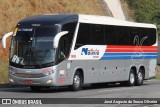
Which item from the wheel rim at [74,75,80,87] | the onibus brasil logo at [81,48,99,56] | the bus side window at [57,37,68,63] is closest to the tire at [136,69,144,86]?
the onibus brasil logo at [81,48,99,56]

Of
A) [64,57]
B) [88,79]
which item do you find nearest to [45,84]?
[64,57]

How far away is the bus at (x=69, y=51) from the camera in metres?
24.4

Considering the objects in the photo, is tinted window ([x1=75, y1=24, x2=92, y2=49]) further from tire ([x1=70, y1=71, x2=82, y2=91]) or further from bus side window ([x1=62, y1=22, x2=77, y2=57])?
tire ([x1=70, y1=71, x2=82, y2=91])

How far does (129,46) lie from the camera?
102ft

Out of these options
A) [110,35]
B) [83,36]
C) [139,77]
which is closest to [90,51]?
[83,36]

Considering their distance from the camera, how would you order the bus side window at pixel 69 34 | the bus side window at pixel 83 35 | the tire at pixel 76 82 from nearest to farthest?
the bus side window at pixel 69 34
the tire at pixel 76 82
the bus side window at pixel 83 35

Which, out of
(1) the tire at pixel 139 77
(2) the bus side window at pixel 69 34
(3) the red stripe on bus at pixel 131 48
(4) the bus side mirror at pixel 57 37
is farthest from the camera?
(1) the tire at pixel 139 77

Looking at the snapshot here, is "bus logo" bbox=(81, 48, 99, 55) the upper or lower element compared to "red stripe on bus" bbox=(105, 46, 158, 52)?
lower

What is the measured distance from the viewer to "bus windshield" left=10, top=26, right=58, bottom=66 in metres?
24.4

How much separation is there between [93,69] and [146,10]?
1400 inches

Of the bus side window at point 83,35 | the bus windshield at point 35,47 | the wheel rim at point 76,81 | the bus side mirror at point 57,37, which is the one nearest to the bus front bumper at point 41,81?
the bus windshield at point 35,47

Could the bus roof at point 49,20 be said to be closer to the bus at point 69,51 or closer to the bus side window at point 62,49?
the bus at point 69,51

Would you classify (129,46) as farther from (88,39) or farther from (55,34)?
(55,34)

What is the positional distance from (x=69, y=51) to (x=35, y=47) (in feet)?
5.30
